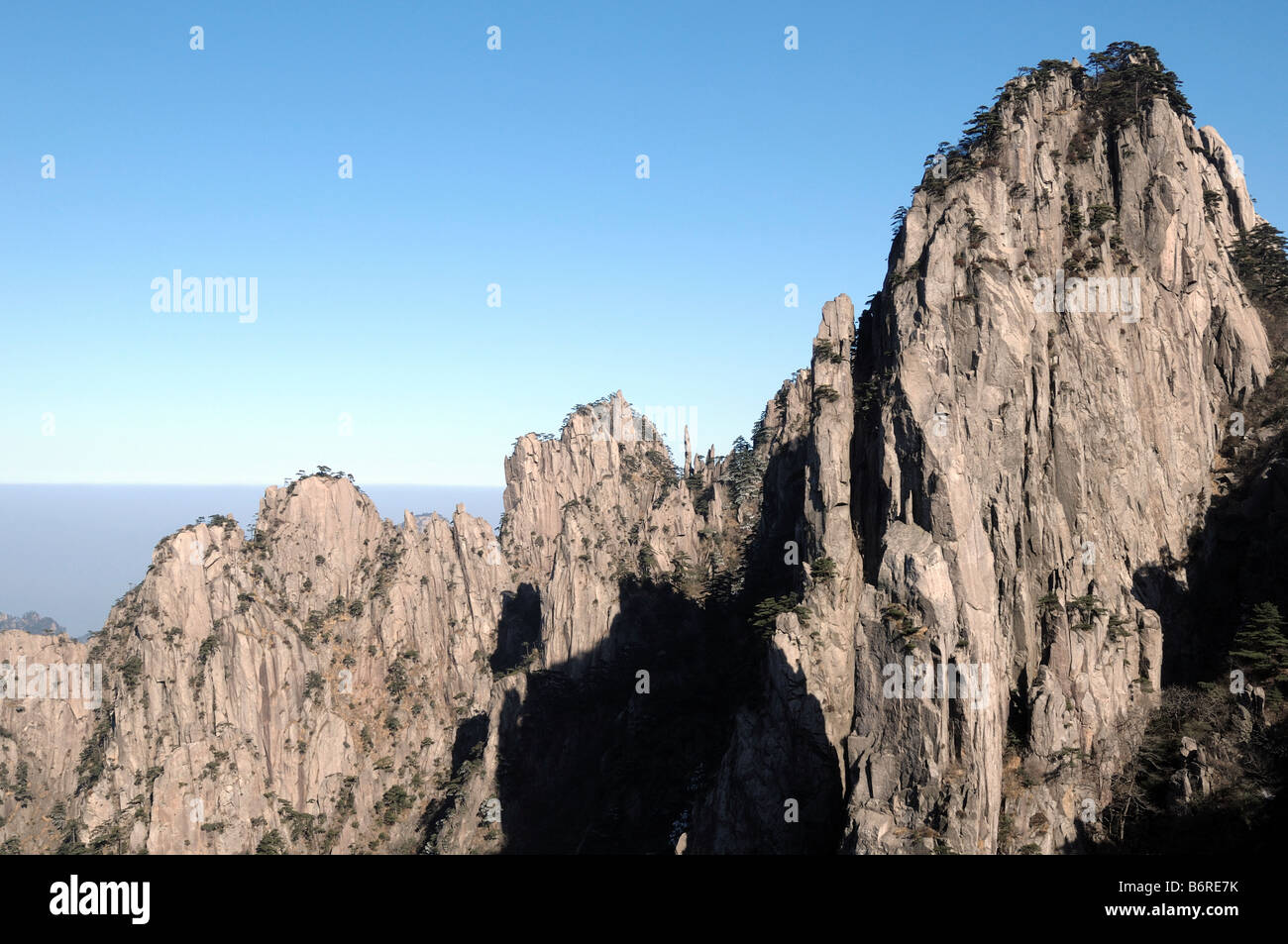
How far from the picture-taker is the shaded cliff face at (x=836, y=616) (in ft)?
196

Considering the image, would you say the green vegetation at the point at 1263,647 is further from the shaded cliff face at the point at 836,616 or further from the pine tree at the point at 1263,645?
the shaded cliff face at the point at 836,616

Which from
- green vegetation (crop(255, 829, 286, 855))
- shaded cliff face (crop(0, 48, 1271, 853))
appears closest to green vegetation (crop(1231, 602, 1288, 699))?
shaded cliff face (crop(0, 48, 1271, 853))

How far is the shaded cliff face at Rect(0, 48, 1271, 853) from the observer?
59.6m

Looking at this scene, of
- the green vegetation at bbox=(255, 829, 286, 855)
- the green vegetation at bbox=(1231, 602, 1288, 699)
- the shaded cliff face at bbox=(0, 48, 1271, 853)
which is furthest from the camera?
the green vegetation at bbox=(255, 829, 286, 855)

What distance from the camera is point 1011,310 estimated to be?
67875 mm

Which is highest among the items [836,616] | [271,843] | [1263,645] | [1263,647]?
[836,616]

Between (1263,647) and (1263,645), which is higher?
(1263,645)

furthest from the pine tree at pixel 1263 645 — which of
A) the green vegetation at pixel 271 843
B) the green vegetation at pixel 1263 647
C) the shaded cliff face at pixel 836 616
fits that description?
the green vegetation at pixel 271 843

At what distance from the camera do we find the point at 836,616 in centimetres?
6838

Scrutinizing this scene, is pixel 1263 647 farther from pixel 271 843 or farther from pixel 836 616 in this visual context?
pixel 271 843

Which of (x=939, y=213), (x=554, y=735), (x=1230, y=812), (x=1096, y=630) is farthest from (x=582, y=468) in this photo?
(x=1230, y=812)

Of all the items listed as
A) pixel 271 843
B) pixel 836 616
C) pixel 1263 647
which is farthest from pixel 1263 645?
pixel 271 843

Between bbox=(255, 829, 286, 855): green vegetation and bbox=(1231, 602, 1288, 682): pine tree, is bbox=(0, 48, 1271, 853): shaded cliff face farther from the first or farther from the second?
bbox=(1231, 602, 1288, 682): pine tree
